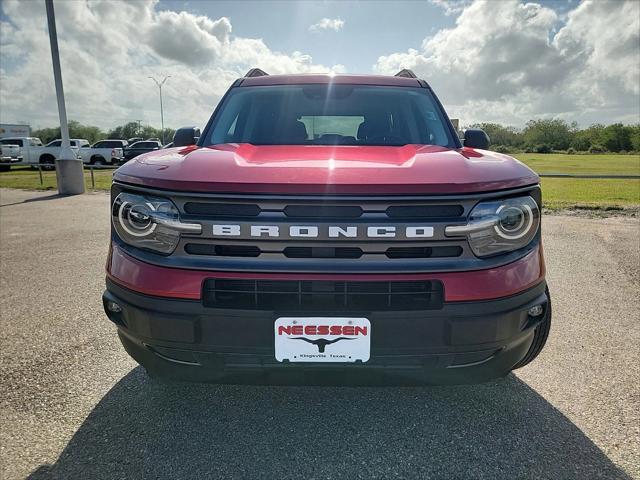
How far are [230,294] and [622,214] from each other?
10370mm

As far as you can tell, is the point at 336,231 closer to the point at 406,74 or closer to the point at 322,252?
the point at 322,252

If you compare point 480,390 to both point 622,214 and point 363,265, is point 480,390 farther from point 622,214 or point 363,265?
point 622,214

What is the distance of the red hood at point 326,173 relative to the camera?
174 cm

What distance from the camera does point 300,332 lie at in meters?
1.73

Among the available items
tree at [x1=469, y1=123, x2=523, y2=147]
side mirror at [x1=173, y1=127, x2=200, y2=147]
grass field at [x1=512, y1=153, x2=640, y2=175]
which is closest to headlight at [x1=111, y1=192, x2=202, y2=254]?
side mirror at [x1=173, y1=127, x2=200, y2=147]

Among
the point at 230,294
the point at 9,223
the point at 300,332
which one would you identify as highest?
the point at 230,294

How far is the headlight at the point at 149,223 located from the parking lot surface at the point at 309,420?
975 mm

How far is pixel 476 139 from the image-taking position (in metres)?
3.02

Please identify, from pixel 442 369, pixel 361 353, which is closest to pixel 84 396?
pixel 361 353

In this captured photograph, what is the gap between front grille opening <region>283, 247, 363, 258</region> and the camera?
1.75 meters

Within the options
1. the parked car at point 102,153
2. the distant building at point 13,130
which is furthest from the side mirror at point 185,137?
the distant building at point 13,130

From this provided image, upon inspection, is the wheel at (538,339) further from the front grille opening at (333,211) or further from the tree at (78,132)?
the tree at (78,132)

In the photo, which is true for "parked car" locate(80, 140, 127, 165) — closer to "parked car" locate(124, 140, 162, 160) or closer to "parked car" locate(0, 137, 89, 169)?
"parked car" locate(124, 140, 162, 160)

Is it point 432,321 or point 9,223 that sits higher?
point 432,321
